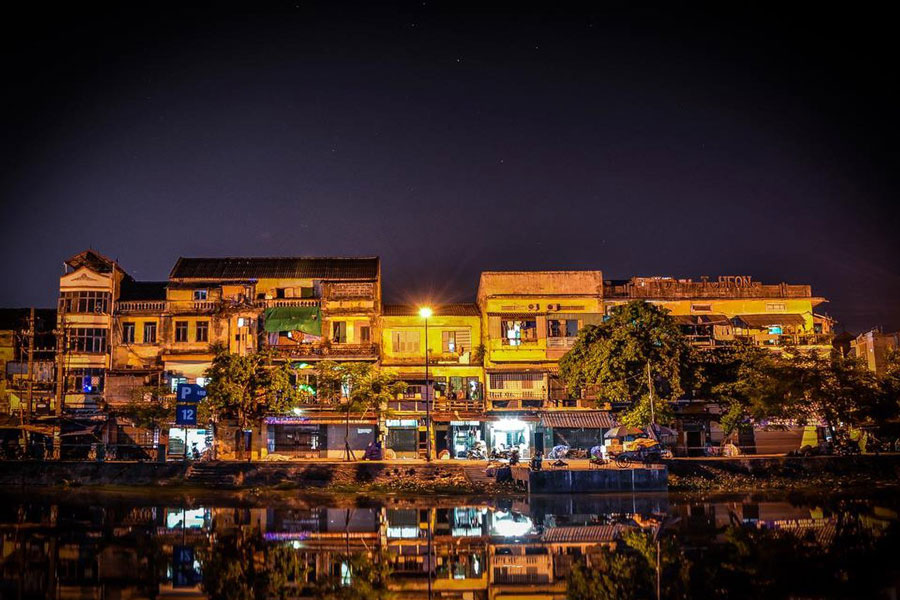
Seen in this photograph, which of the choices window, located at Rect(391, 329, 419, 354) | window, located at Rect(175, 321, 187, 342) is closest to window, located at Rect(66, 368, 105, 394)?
window, located at Rect(175, 321, 187, 342)

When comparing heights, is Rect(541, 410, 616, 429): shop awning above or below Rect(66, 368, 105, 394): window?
below

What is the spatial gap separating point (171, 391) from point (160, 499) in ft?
45.5

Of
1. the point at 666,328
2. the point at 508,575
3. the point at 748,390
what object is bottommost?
the point at 508,575

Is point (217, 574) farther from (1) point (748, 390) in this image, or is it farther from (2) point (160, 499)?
(1) point (748, 390)

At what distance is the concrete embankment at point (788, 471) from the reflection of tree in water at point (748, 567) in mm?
15397

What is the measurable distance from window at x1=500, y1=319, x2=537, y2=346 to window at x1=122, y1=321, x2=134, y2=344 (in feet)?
81.7

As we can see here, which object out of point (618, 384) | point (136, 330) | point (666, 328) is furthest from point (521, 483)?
point (136, 330)

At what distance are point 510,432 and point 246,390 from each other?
18568mm

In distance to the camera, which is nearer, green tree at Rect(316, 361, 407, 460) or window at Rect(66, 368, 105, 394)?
green tree at Rect(316, 361, 407, 460)

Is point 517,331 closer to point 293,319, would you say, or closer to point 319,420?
point 319,420

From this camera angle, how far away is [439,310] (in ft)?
194

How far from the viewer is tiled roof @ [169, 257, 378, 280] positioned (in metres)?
57.4

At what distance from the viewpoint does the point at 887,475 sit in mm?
44375

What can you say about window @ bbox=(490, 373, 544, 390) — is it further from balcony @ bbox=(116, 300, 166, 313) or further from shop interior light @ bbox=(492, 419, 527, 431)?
balcony @ bbox=(116, 300, 166, 313)
